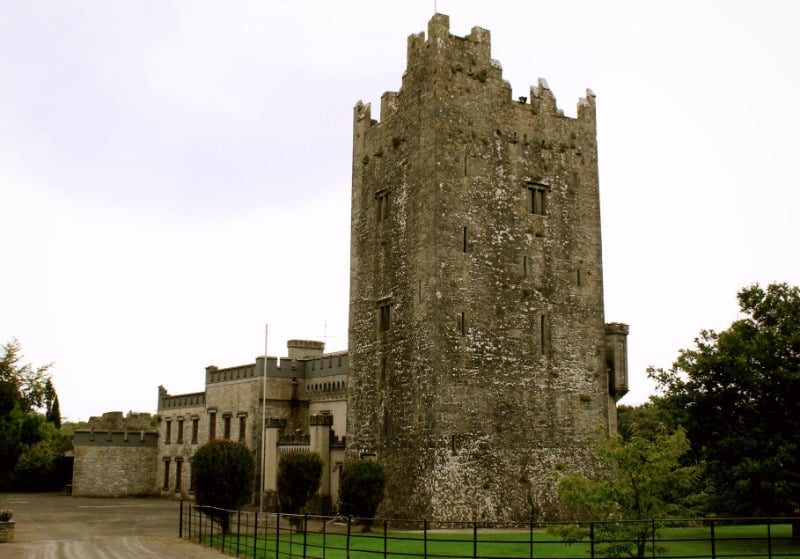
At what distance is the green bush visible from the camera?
94.6 feet

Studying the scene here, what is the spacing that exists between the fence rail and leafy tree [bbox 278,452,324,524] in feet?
2.67

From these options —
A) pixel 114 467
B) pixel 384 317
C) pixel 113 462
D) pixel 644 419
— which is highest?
pixel 384 317

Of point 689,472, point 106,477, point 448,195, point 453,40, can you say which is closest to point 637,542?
point 689,472

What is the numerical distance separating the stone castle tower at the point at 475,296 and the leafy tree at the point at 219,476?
206 inches

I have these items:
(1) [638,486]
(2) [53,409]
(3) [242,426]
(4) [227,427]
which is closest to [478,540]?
(1) [638,486]

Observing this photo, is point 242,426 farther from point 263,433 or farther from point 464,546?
point 464,546

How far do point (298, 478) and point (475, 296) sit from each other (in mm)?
8566

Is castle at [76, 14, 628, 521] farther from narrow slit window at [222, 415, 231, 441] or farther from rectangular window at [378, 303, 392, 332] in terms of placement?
narrow slit window at [222, 415, 231, 441]

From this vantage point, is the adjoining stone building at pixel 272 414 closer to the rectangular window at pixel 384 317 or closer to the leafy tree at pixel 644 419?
the rectangular window at pixel 384 317

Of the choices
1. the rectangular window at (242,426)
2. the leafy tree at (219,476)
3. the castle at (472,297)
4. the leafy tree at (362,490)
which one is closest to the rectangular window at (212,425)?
the rectangular window at (242,426)

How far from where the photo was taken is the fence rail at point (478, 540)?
19125 millimetres

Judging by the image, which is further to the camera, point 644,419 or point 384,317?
point 644,419

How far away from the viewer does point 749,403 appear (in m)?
28.2

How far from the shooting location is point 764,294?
98.7ft
